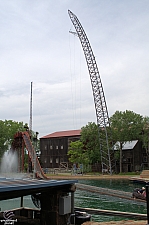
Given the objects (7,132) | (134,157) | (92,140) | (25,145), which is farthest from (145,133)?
(7,132)

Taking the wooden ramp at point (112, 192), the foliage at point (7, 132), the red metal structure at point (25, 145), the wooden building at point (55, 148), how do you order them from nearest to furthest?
the wooden ramp at point (112, 192) → the red metal structure at point (25, 145) → the foliage at point (7, 132) → the wooden building at point (55, 148)

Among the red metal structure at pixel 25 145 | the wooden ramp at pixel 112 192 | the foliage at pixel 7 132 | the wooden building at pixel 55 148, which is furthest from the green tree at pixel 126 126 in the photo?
the wooden ramp at pixel 112 192

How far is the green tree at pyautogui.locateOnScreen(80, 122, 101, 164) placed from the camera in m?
61.3

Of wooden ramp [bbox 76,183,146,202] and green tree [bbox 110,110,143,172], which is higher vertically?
green tree [bbox 110,110,143,172]

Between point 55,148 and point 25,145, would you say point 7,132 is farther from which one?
point 25,145

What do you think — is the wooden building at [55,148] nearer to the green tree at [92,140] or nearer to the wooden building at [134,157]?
the green tree at [92,140]

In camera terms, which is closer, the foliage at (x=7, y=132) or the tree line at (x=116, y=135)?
the tree line at (x=116, y=135)

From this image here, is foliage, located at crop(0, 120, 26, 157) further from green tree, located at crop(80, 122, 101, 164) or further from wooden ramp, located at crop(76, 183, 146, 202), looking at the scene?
wooden ramp, located at crop(76, 183, 146, 202)

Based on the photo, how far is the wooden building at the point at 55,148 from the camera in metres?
72.4

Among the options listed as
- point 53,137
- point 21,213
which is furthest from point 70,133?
point 21,213

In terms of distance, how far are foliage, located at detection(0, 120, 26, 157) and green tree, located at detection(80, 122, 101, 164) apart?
794 inches

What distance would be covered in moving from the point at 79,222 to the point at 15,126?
211 ft

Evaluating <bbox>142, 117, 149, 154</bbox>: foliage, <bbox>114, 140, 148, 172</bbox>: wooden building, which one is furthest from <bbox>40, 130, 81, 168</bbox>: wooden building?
<bbox>142, 117, 149, 154</bbox>: foliage

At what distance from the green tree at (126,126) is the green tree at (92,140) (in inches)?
169
